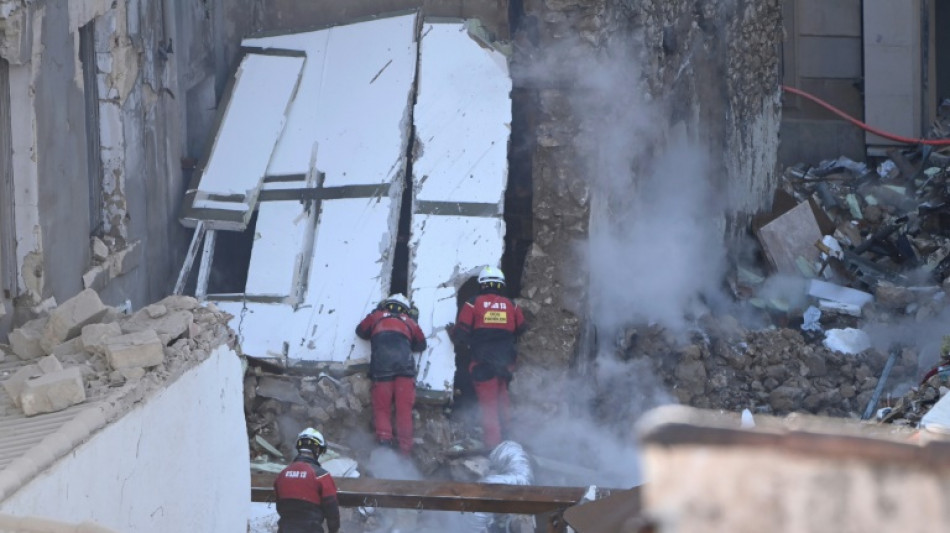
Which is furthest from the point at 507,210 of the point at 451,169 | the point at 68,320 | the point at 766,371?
the point at 68,320

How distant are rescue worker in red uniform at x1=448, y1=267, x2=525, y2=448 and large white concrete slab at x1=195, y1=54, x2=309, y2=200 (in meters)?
2.21

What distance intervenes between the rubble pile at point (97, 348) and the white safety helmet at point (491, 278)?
3578 mm

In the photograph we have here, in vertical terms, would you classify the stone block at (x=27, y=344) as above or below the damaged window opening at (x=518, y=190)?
below

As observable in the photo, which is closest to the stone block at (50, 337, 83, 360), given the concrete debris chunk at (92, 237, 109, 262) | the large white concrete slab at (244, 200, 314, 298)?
the concrete debris chunk at (92, 237, 109, 262)

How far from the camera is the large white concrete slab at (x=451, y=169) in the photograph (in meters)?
9.56

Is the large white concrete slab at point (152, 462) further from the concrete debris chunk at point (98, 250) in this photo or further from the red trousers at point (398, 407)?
the red trousers at point (398, 407)

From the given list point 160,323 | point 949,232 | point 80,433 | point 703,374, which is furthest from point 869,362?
point 80,433

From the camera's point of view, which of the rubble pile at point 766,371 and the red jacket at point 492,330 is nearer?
the red jacket at point 492,330

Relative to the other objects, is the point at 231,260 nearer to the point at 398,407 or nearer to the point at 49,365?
the point at 398,407

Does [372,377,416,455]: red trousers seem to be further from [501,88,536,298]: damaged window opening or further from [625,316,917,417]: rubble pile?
[625,316,917,417]: rubble pile

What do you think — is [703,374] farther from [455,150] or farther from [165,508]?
[165,508]

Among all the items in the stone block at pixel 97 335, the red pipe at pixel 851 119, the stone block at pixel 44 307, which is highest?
the red pipe at pixel 851 119

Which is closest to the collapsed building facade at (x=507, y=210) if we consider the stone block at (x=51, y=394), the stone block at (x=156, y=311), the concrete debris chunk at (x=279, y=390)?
the concrete debris chunk at (x=279, y=390)

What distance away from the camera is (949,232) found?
13547 millimetres
